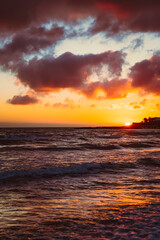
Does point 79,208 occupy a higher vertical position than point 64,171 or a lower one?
higher

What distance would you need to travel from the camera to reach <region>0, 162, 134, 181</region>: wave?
458 inches

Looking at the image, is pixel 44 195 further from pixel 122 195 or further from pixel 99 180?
pixel 99 180

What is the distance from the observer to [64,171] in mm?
13055

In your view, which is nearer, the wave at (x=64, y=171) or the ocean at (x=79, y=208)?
the ocean at (x=79, y=208)

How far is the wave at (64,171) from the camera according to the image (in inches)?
458

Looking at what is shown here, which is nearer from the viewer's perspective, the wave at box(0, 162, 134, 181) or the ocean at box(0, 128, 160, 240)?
the ocean at box(0, 128, 160, 240)

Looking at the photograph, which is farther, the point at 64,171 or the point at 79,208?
the point at 64,171

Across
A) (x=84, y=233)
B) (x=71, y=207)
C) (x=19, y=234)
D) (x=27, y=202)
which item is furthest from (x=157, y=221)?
(x=27, y=202)

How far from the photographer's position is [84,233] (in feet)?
16.0

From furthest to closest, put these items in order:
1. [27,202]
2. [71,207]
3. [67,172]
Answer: [67,172] < [27,202] < [71,207]

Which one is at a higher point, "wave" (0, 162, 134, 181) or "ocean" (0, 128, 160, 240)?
"ocean" (0, 128, 160, 240)

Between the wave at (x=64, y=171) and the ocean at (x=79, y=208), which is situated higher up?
the ocean at (x=79, y=208)

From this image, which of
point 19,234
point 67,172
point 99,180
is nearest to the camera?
point 19,234

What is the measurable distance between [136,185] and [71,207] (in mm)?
3822
